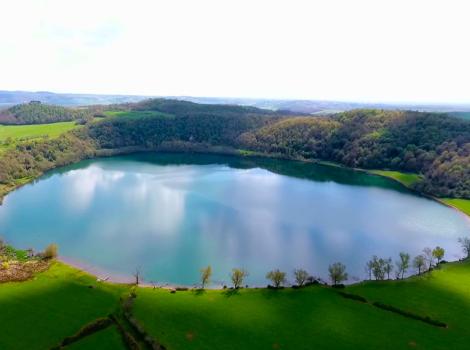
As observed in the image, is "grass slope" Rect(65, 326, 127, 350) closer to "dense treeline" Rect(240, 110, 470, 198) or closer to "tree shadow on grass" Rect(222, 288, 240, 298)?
"tree shadow on grass" Rect(222, 288, 240, 298)

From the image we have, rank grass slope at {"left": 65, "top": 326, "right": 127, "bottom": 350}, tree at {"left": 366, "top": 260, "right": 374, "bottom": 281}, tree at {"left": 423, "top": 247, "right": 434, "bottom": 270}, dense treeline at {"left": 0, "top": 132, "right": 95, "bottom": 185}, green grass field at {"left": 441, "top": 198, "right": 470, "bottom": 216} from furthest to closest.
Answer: dense treeline at {"left": 0, "top": 132, "right": 95, "bottom": 185} < green grass field at {"left": 441, "top": 198, "right": 470, "bottom": 216} < tree at {"left": 423, "top": 247, "right": 434, "bottom": 270} < tree at {"left": 366, "top": 260, "right": 374, "bottom": 281} < grass slope at {"left": 65, "top": 326, "right": 127, "bottom": 350}

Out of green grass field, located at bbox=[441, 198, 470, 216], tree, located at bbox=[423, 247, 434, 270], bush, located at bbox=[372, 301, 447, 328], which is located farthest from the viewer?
green grass field, located at bbox=[441, 198, 470, 216]

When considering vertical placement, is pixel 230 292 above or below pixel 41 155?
below

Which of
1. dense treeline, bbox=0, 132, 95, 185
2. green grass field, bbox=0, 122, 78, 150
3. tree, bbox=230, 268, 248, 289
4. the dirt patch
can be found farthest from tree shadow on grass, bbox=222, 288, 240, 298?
green grass field, bbox=0, 122, 78, 150

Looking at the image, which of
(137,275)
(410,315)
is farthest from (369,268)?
(137,275)

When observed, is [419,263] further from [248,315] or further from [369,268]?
[248,315]

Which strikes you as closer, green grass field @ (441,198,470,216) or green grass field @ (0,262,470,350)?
green grass field @ (0,262,470,350)

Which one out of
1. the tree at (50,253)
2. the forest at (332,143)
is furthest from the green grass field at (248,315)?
the forest at (332,143)

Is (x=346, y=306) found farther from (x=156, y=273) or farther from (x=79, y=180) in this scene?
(x=79, y=180)
